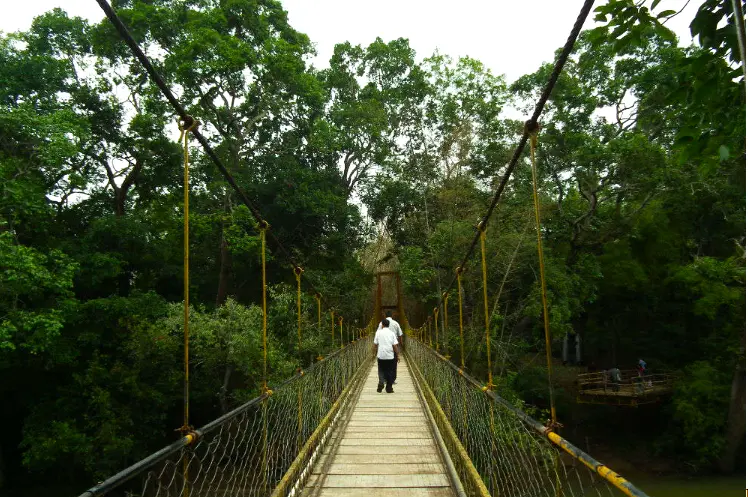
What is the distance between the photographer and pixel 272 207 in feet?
36.6

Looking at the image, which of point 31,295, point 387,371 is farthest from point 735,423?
point 31,295

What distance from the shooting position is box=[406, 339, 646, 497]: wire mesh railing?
1.24 meters

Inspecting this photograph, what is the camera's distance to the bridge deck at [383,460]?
221 centimetres

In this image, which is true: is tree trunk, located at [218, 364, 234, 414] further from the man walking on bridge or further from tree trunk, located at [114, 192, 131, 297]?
the man walking on bridge

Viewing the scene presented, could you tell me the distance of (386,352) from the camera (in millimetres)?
4801

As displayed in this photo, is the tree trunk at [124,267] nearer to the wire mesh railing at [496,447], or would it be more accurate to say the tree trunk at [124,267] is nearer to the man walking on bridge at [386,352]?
the man walking on bridge at [386,352]

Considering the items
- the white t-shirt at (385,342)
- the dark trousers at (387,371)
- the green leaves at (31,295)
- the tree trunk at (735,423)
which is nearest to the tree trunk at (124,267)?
the green leaves at (31,295)

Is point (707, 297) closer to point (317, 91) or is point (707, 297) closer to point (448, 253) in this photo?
point (448, 253)

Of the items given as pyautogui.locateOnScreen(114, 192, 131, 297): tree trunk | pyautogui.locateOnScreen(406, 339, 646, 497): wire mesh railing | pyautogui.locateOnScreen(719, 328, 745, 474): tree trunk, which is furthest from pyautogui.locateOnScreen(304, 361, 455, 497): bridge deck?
pyautogui.locateOnScreen(719, 328, 745, 474): tree trunk

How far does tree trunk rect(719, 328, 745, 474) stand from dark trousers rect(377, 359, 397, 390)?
23.7 ft

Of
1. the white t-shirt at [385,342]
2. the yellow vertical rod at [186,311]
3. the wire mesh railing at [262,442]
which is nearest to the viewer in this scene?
the wire mesh railing at [262,442]

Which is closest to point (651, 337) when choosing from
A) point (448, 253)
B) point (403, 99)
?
point (448, 253)

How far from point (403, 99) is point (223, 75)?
5606mm

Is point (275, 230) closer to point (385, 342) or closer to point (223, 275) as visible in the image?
point (223, 275)
